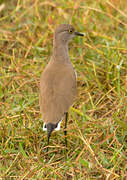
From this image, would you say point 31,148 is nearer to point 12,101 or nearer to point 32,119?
point 32,119

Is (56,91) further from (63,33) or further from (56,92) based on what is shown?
(63,33)

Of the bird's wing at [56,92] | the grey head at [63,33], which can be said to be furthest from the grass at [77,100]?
the grey head at [63,33]

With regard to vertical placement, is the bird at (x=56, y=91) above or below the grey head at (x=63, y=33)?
below

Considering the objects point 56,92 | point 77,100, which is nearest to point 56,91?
point 56,92

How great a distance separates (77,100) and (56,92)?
837 mm

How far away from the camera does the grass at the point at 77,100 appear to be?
3.23m

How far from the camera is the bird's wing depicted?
10.6 ft

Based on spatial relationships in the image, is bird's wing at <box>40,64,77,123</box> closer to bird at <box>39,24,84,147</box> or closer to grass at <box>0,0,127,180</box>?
bird at <box>39,24,84,147</box>

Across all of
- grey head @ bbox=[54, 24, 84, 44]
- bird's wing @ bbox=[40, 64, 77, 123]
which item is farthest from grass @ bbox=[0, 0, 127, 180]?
grey head @ bbox=[54, 24, 84, 44]

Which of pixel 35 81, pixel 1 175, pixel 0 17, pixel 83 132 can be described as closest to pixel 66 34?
pixel 35 81

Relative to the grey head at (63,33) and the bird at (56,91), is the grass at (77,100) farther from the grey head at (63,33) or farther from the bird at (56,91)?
the grey head at (63,33)

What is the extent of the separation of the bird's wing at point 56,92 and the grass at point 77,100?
223mm

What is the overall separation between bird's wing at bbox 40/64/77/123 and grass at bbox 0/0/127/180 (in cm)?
22

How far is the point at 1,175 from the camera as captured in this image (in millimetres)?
3166
